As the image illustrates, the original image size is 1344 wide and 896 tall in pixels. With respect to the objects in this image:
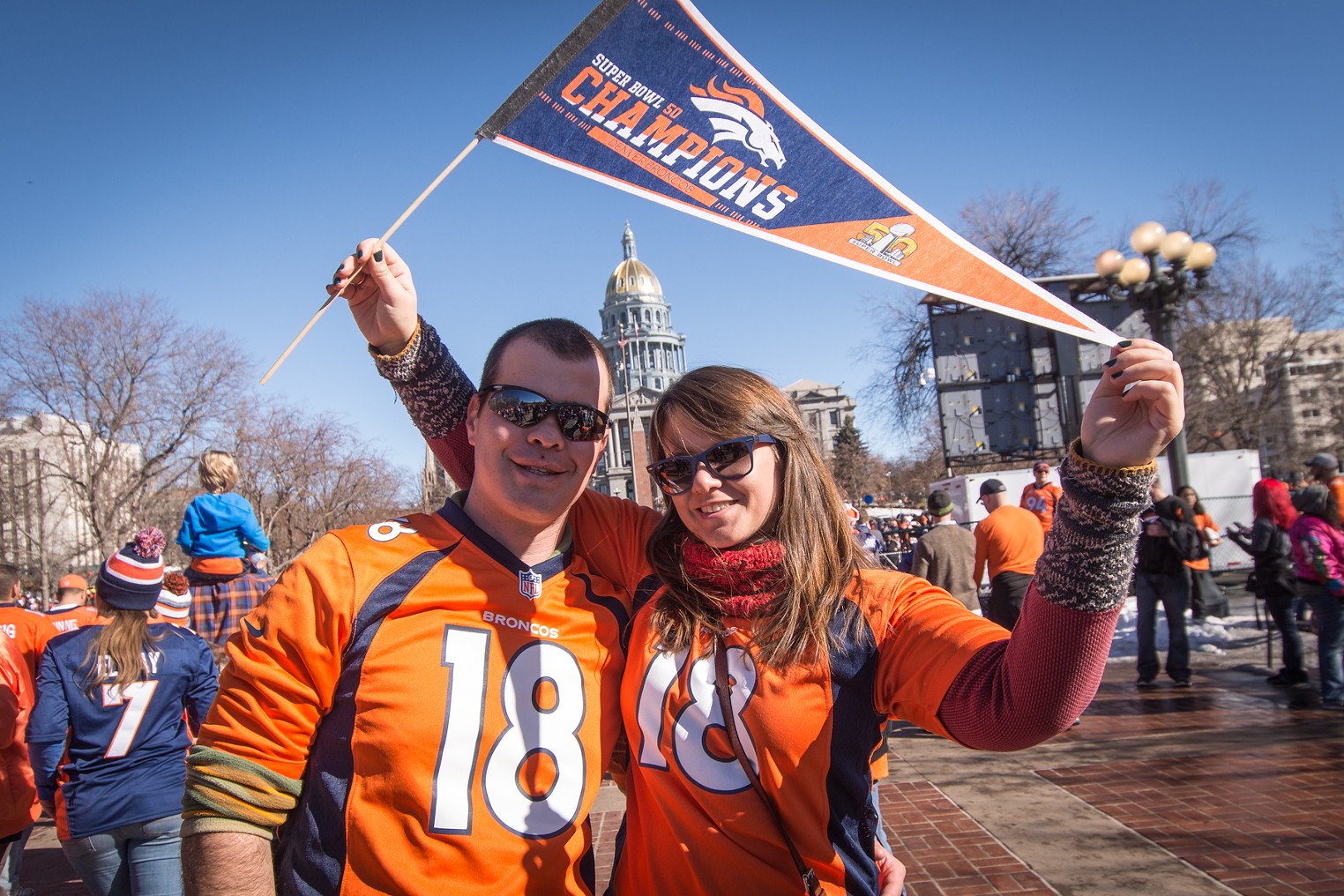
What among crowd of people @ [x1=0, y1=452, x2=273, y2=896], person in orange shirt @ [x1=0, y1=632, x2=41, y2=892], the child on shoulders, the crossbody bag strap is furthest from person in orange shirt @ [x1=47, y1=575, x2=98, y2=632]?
the crossbody bag strap

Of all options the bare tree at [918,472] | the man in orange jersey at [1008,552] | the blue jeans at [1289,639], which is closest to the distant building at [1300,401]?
the bare tree at [918,472]

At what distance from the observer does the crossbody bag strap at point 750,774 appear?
1.62 m

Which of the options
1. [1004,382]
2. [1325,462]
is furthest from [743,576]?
[1004,382]

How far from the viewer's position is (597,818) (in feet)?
17.0

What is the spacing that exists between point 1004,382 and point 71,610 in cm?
1585

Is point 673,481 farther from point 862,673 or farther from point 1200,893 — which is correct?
point 1200,893

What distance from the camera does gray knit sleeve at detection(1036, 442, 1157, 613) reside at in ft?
4.19

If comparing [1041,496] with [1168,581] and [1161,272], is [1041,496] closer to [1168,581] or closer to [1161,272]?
[1168,581]

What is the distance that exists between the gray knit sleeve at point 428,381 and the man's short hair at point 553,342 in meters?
0.24

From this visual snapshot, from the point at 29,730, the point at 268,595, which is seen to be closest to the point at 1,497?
the point at 29,730

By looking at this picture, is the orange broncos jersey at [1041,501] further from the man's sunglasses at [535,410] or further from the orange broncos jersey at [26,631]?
the orange broncos jersey at [26,631]

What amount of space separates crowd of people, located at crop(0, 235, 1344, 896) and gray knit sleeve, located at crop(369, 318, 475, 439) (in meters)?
0.01

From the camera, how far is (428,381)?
239cm

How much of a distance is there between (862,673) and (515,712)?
2.47ft
